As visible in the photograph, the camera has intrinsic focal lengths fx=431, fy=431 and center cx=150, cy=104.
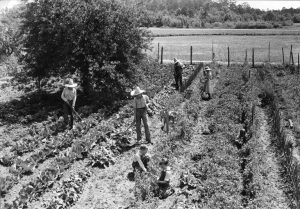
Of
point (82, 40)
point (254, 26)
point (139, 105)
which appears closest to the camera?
point (139, 105)

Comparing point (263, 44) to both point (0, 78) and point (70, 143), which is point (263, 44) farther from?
point (70, 143)

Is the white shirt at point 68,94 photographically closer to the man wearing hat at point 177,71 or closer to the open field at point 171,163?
the open field at point 171,163

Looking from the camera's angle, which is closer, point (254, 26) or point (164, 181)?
point (164, 181)

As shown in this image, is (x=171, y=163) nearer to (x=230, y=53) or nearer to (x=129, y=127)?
(x=129, y=127)

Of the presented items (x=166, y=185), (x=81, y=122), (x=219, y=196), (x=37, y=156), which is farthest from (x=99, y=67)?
(x=219, y=196)

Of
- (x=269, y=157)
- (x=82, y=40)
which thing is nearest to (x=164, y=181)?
(x=269, y=157)

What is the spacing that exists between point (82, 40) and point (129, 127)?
661 cm

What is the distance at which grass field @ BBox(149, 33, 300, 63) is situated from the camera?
33.8 metres

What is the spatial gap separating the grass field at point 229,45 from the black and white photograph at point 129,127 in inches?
329

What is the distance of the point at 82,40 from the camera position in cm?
1836

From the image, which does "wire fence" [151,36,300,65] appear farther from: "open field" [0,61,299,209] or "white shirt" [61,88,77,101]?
"white shirt" [61,88,77,101]

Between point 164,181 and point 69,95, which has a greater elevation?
point 69,95

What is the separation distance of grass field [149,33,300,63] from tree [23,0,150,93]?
1409 cm

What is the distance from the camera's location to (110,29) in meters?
18.4
